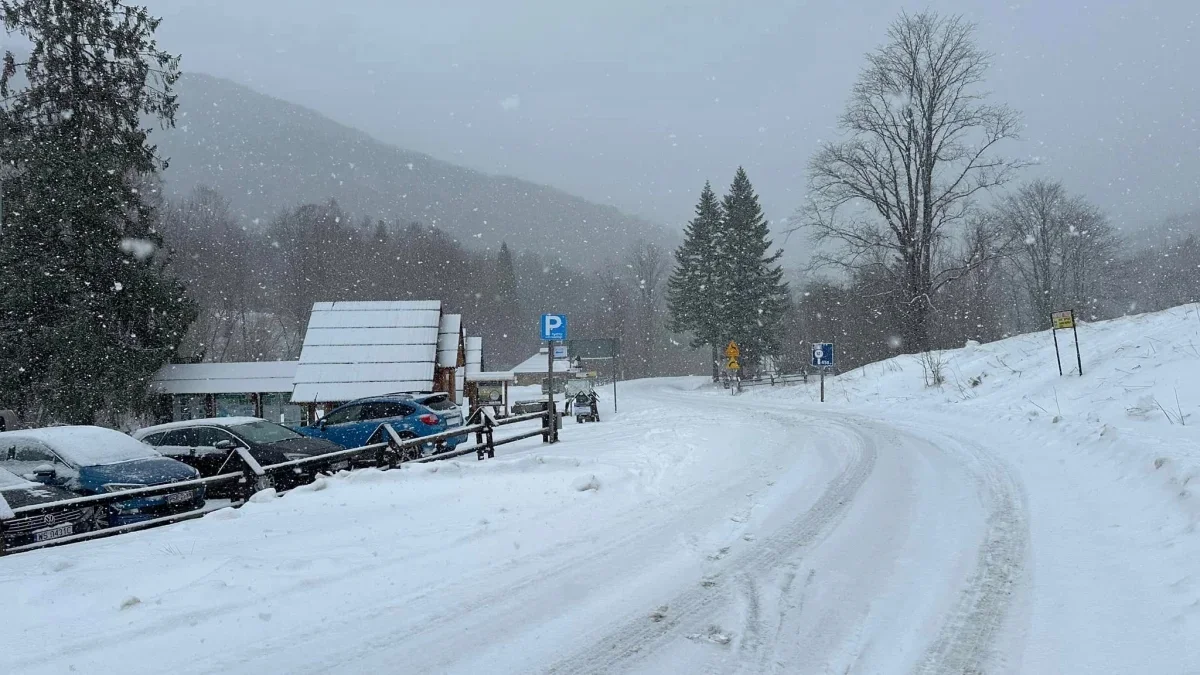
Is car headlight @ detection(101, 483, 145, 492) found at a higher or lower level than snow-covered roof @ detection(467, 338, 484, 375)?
lower

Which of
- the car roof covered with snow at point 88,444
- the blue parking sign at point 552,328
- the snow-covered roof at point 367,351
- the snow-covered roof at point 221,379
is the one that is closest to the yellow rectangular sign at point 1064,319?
the blue parking sign at point 552,328

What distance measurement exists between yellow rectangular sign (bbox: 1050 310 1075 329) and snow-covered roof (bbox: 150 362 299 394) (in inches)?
1115

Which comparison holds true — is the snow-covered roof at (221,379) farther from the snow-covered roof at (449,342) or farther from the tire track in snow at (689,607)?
the tire track in snow at (689,607)

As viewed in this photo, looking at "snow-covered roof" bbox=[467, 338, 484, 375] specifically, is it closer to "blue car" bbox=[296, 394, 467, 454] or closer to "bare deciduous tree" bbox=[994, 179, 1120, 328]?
"blue car" bbox=[296, 394, 467, 454]

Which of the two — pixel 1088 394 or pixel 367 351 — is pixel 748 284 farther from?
pixel 1088 394

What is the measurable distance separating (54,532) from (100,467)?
215 centimetres

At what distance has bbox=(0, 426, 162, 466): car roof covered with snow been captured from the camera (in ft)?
35.2

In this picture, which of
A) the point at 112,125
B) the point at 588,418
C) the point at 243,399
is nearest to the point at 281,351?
the point at 243,399

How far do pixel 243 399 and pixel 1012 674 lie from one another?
33401mm

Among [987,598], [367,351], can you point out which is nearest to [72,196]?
[367,351]

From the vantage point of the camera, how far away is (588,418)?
2902cm

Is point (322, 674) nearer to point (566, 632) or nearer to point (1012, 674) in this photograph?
point (566, 632)

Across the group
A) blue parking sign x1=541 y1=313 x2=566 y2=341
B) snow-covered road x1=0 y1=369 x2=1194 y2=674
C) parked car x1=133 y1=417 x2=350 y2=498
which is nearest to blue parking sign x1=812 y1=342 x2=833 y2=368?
blue parking sign x1=541 y1=313 x2=566 y2=341

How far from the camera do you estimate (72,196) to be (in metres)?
25.2
